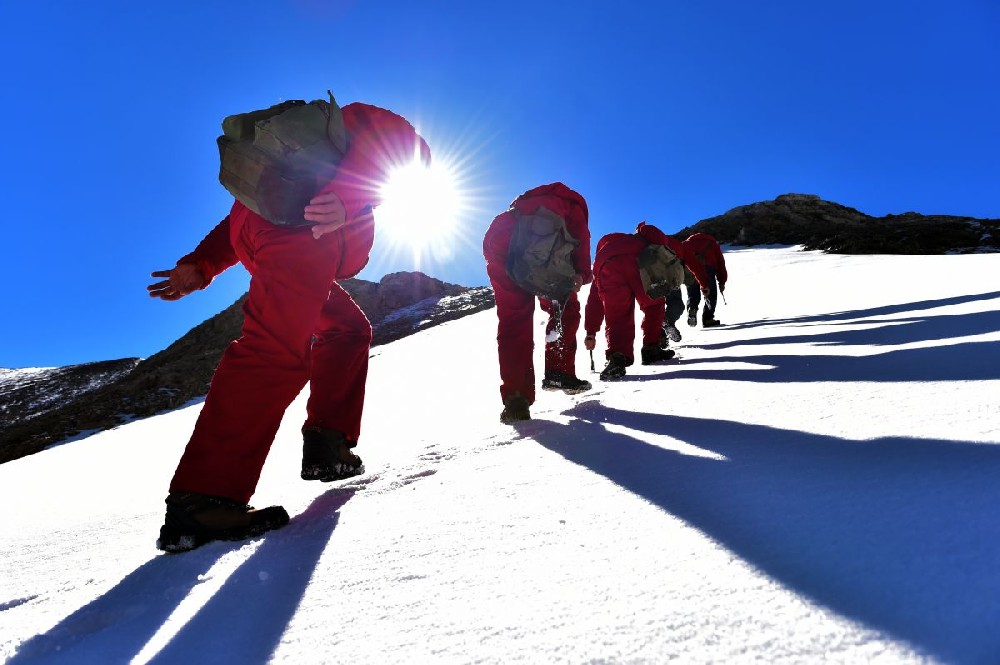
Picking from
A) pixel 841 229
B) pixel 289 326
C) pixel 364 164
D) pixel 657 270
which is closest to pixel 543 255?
pixel 364 164

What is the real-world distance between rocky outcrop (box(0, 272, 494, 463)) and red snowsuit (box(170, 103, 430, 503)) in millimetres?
15766

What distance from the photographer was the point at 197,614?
91 centimetres

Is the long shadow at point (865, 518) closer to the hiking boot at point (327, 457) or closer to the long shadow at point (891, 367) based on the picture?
the long shadow at point (891, 367)

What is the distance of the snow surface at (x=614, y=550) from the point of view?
2.00 ft

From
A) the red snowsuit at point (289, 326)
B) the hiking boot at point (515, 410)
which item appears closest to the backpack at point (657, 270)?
the hiking boot at point (515, 410)

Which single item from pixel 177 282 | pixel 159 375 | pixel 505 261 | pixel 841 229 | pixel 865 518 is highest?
pixel 841 229

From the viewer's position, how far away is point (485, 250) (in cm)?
327

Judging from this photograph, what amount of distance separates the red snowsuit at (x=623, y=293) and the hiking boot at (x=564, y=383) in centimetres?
64

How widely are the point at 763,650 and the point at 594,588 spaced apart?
0.83ft

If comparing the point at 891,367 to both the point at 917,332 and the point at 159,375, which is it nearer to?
the point at 917,332

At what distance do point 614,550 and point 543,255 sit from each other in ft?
7.46

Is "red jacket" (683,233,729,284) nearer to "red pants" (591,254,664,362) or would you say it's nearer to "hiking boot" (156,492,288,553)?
"red pants" (591,254,664,362)

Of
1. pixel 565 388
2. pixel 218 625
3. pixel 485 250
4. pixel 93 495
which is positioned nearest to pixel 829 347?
pixel 565 388

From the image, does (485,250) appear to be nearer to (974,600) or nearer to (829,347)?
(829,347)
